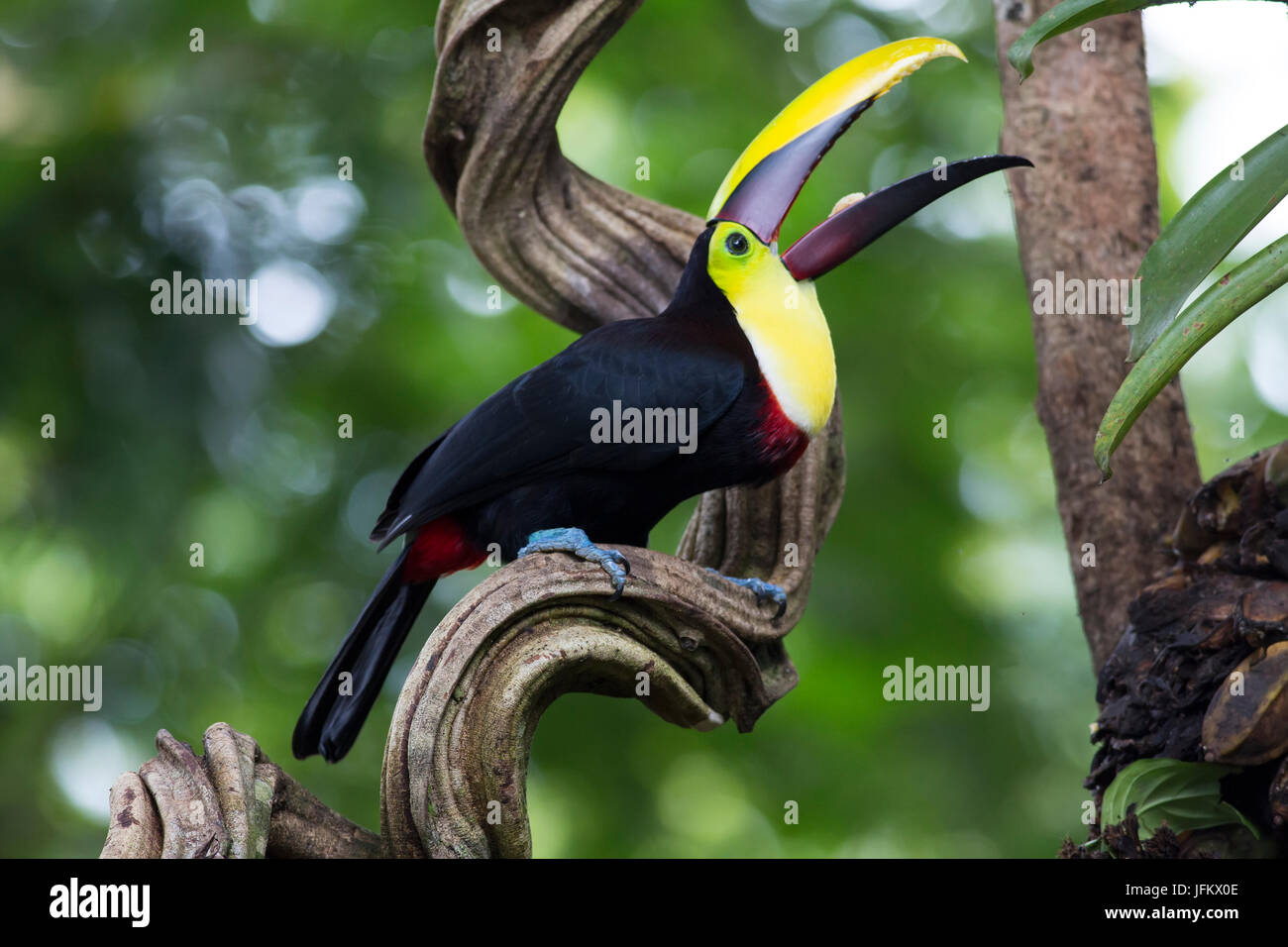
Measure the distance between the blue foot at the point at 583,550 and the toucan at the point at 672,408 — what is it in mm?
20

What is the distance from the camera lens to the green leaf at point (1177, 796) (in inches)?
81.3

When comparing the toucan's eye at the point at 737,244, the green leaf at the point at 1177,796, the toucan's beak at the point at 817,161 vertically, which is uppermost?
the toucan's beak at the point at 817,161

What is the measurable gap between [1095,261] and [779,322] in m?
0.94

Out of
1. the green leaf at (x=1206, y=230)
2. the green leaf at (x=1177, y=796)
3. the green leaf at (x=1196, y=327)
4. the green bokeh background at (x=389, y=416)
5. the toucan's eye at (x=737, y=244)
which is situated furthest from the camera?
the green bokeh background at (x=389, y=416)

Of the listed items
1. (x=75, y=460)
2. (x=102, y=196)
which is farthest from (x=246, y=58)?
(x=75, y=460)

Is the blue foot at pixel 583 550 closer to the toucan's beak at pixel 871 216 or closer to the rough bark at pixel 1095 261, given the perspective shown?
the toucan's beak at pixel 871 216

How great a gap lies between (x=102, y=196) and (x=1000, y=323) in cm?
315

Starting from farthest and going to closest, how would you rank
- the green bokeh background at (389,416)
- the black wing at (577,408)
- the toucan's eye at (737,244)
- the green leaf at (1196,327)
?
the green bokeh background at (389,416) < the toucan's eye at (737,244) < the black wing at (577,408) < the green leaf at (1196,327)

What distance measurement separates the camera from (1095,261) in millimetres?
2908

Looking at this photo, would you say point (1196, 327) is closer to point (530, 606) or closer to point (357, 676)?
point (530, 606)

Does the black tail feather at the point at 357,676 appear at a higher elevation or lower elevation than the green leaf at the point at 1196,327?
lower

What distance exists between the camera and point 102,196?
3998 millimetres

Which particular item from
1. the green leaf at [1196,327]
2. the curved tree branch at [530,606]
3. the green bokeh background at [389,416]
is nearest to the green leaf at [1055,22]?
the green leaf at [1196,327]

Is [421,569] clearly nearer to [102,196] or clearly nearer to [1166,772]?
[1166,772]
